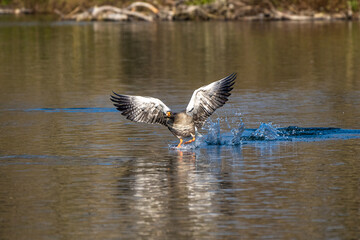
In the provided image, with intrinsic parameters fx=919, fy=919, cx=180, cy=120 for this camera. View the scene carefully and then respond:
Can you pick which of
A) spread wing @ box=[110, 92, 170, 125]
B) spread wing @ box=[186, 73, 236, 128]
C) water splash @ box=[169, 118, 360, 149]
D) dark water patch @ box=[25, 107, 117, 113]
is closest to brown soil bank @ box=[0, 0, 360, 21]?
dark water patch @ box=[25, 107, 117, 113]

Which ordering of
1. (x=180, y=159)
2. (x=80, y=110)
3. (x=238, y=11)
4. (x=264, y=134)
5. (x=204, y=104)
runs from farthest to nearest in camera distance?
(x=238, y=11) < (x=80, y=110) < (x=264, y=134) < (x=204, y=104) < (x=180, y=159)

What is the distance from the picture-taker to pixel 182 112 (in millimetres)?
17438

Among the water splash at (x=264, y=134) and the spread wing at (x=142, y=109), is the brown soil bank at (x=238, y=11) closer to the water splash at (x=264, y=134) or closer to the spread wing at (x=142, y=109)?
the water splash at (x=264, y=134)

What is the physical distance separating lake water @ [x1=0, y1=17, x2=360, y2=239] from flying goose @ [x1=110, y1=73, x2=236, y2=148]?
435 millimetres

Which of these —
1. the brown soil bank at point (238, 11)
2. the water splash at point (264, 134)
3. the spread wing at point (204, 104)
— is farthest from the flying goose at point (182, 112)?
the brown soil bank at point (238, 11)

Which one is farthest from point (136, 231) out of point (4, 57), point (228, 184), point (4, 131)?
point (4, 57)

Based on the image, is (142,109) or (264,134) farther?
(264,134)

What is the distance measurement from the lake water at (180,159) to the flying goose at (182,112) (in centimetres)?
43

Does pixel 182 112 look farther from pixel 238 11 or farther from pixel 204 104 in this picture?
pixel 238 11

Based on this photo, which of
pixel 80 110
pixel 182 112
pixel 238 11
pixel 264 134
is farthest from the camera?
pixel 238 11

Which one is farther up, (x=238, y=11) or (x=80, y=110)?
(x=238, y=11)

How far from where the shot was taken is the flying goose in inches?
685

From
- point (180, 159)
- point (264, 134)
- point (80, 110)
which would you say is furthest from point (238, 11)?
point (180, 159)

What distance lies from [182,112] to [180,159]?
130cm
